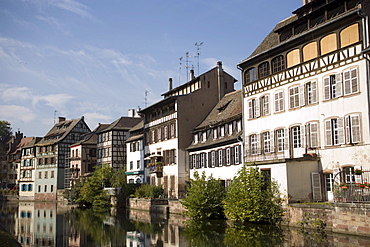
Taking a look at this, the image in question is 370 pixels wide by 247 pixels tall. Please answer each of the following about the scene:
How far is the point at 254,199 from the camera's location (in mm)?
26078

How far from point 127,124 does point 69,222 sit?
99.6 feet

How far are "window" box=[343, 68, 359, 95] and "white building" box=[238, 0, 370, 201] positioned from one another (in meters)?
0.05

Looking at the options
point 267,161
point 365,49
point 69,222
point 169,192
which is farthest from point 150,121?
point 365,49

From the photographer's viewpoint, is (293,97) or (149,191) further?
(149,191)

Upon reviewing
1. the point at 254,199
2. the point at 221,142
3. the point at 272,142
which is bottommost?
the point at 254,199

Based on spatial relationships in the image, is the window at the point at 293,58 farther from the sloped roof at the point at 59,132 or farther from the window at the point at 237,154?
the sloped roof at the point at 59,132

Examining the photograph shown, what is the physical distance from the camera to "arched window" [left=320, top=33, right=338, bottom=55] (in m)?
25.0

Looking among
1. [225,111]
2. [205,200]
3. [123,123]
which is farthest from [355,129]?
[123,123]

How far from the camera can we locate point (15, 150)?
304ft

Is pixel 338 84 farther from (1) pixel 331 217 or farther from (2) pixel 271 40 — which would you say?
(2) pixel 271 40

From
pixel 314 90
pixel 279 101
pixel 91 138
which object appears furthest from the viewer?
pixel 91 138

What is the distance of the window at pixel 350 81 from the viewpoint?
77.8ft

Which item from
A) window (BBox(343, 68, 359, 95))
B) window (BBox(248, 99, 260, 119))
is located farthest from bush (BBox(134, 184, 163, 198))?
window (BBox(343, 68, 359, 95))

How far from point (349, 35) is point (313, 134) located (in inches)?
235
